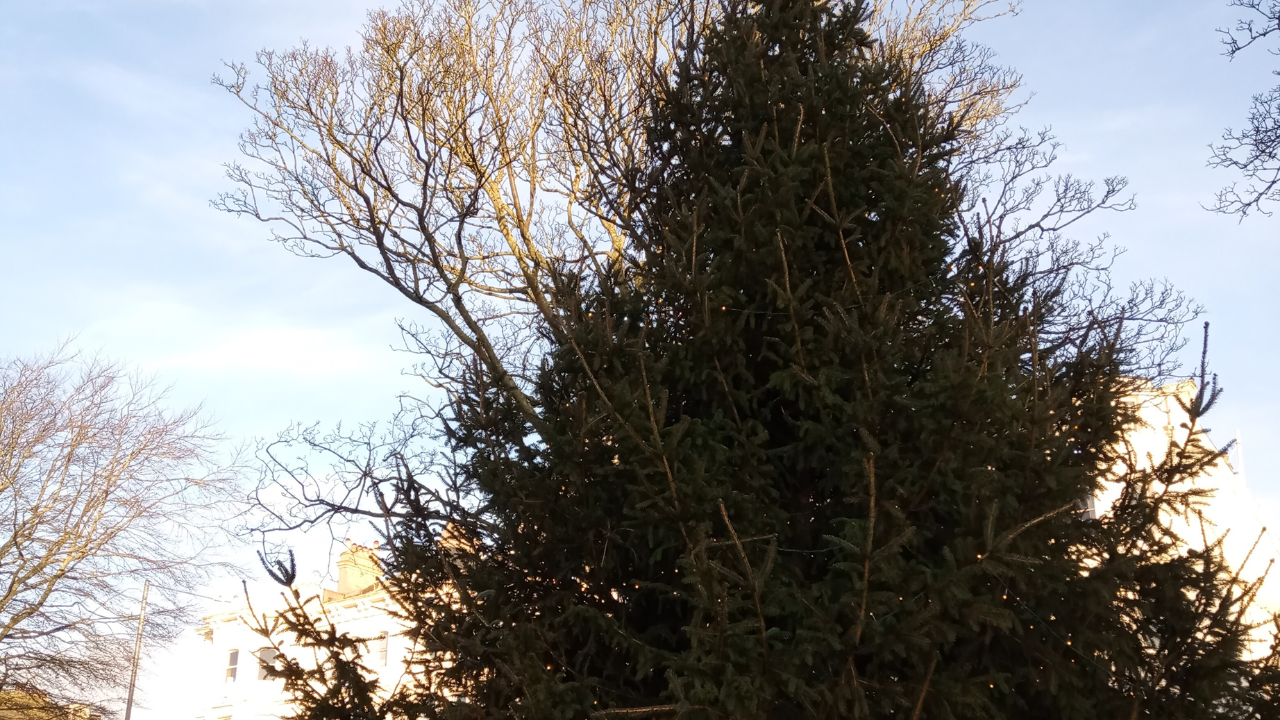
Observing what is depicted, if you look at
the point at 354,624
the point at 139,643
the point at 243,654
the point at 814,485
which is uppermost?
the point at 243,654

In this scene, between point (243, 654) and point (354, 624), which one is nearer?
point (354, 624)

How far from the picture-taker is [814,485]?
670 cm

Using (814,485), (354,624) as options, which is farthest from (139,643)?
(814,485)

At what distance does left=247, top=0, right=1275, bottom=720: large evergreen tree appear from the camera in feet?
16.8

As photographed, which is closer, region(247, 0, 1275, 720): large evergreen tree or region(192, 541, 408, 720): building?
region(247, 0, 1275, 720): large evergreen tree

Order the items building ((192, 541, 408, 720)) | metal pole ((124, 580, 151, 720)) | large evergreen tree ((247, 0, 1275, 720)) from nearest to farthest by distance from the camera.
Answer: large evergreen tree ((247, 0, 1275, 720)) → metal pole ((124, 580, 151, 720)) → building ((192, 541, 408, 720))

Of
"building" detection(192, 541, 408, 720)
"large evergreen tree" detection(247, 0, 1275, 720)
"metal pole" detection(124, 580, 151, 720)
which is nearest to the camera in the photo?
"large evergreen tree" detection(247, 0, 1275, 720)

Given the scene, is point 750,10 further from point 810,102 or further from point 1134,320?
point 1134,320

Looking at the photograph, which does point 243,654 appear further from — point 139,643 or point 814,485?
point 814,485

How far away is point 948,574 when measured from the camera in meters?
4.88

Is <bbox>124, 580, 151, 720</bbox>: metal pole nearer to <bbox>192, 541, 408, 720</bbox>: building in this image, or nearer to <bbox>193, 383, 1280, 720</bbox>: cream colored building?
<bbox>193, 383, 1280, 720</bbox>: cream colored building

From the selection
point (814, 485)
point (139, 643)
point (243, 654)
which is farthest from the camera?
point (243, 654)

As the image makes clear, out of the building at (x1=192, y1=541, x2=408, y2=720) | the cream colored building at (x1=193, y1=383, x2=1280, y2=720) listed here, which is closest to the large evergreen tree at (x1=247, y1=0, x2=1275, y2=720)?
the cream colored building at (x1=193, y1=383, x2=1280, y2=720)

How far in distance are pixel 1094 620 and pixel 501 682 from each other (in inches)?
129
